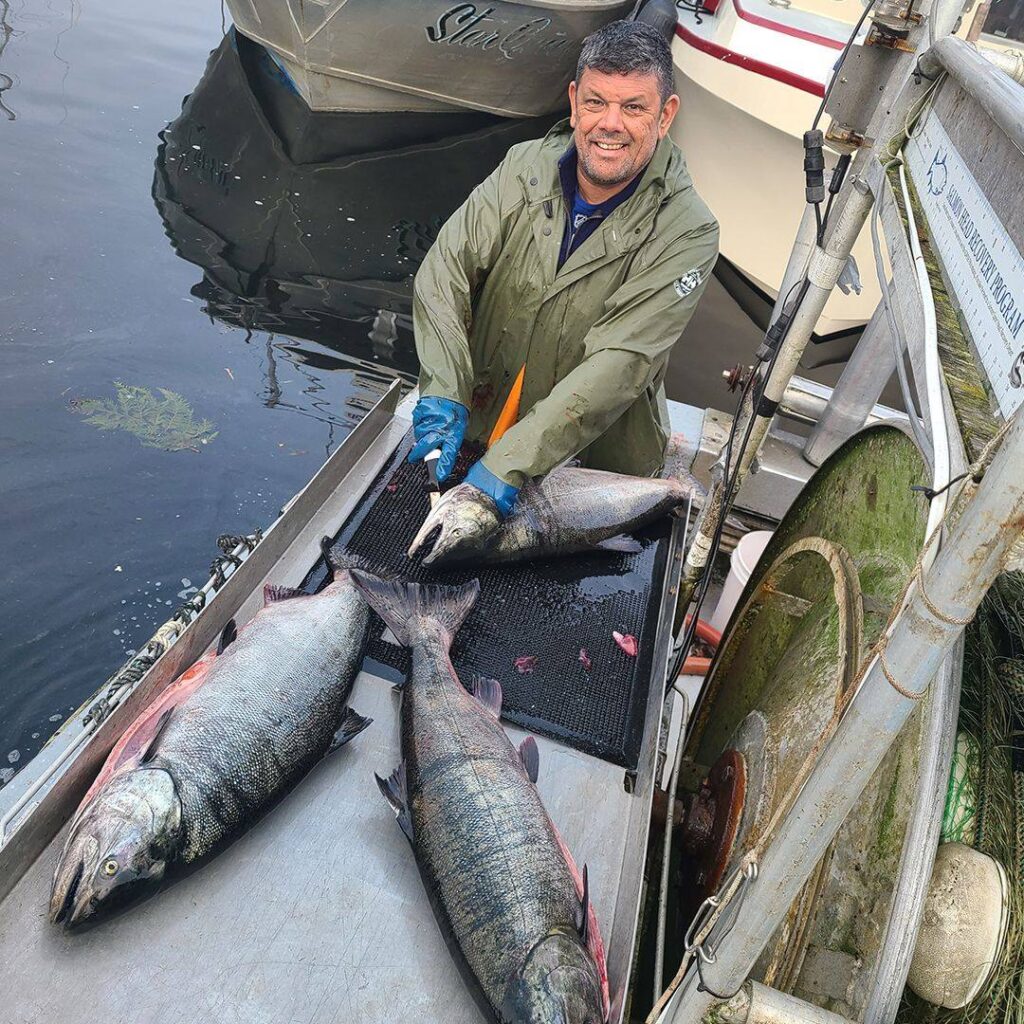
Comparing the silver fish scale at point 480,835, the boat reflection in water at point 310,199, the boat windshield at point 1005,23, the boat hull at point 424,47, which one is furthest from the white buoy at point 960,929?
the boat hull at point 424,47

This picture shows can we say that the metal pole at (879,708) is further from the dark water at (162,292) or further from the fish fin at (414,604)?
the dark water at (162,292)

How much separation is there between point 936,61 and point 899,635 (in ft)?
6.30

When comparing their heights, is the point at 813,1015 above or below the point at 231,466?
above

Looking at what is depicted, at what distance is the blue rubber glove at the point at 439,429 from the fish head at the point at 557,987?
200 cm

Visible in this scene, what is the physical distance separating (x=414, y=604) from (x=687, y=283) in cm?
188

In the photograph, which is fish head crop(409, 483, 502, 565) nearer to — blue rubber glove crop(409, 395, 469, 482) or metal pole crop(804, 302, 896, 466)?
blue rubber glove crop(409, 395, 469, 482)

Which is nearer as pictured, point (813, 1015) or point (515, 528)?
point (813, 1015)

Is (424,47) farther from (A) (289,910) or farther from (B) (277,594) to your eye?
(A) (289,910)

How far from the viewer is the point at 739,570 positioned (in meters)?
5.12

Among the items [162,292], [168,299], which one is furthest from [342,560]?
[162,292]

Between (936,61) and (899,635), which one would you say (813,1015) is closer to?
(899,635)

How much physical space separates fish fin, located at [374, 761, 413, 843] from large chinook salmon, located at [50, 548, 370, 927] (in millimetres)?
216

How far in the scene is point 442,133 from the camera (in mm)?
15023

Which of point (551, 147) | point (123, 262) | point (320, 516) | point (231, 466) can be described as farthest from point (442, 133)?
point (320, 516)
